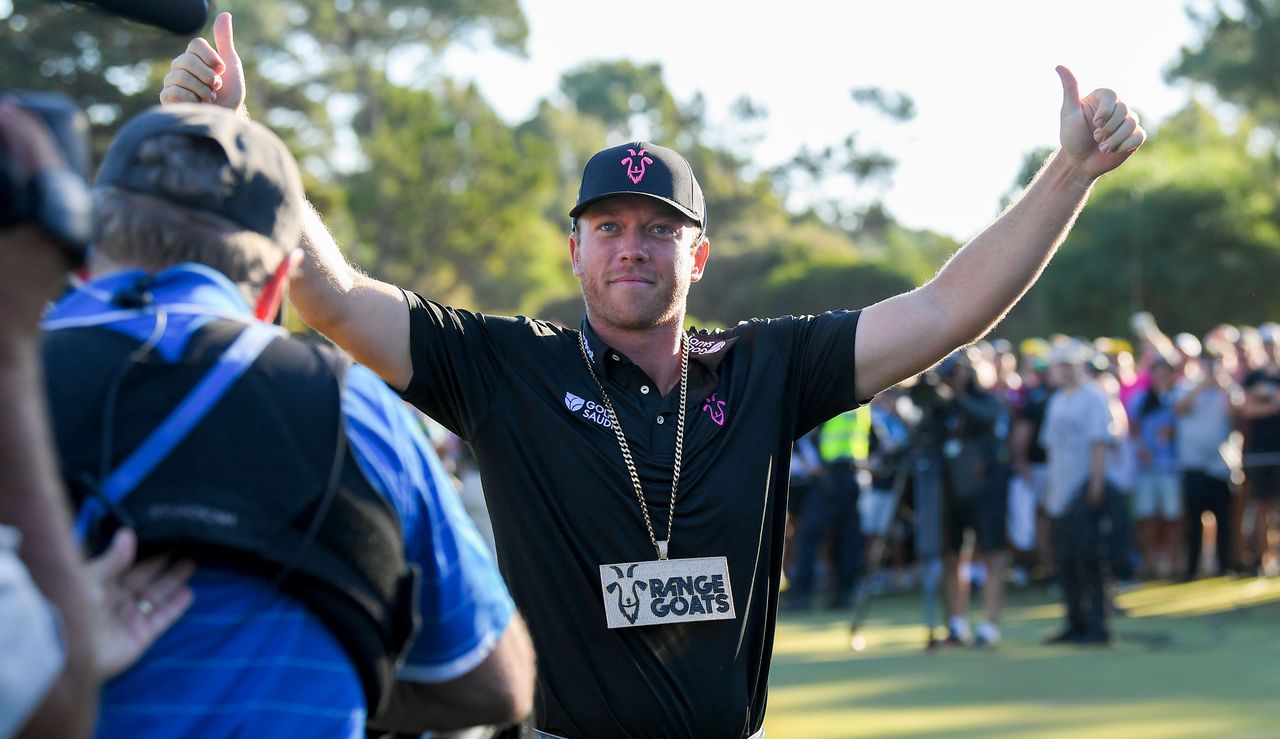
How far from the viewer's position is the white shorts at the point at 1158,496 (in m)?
15.0

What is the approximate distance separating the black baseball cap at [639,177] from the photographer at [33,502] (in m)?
2.30

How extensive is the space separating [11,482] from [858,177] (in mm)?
79000

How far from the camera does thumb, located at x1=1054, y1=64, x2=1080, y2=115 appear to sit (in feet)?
12.3

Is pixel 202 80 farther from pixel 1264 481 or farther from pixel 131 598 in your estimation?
pixel 1264 481

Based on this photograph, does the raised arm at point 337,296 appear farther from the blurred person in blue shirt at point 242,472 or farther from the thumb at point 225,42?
the blurred person in blue shirt at point 242,472

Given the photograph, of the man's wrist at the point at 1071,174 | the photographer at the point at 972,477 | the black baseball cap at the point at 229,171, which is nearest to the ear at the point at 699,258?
the man's wrist at the point at 1071,174

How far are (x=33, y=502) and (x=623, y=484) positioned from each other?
80.8 inches

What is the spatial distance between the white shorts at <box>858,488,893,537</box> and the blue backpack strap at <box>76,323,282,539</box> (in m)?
12.5

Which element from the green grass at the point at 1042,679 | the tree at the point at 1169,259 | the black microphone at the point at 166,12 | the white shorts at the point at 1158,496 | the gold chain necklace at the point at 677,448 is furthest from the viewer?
the tree at the point at 1169,259

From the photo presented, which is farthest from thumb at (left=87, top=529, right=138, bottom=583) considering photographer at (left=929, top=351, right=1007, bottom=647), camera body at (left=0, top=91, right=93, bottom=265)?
photographer at (left=929, top=351, right=1007, bottom=647)

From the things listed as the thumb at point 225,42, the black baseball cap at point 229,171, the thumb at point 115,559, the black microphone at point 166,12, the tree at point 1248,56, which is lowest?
the thumb at point 115,559

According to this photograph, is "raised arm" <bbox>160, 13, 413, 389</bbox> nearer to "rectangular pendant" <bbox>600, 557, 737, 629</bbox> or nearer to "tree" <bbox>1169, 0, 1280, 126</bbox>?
"rectangular pendant" <bbox>600, 557, 737, 629</bbox>

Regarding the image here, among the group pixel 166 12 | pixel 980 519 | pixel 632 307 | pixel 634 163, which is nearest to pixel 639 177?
pixel 634 163

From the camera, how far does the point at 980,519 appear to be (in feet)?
38.1
